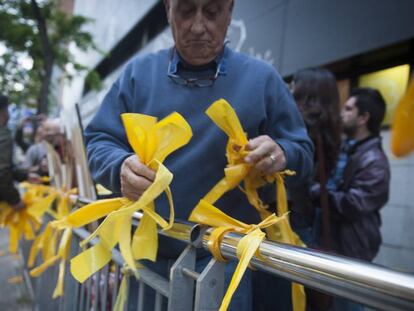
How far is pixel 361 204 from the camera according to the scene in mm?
2357

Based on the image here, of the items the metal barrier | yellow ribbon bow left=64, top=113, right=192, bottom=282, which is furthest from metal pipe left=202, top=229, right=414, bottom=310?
yellow ribbon bow left=64, top=113, right=192, bottom=282

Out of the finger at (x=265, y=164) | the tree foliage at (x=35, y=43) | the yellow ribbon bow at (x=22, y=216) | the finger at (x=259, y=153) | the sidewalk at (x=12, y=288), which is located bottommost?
the sidewalk at (x=12, y=288)

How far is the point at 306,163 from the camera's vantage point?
1.48 meters

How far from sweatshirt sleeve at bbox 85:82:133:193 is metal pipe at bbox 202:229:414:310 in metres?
0.62

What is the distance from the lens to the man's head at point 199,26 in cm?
142

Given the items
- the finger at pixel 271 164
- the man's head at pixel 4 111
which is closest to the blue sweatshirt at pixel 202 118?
the finger at pixel 271 164

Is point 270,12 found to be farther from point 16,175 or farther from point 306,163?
point 306,163

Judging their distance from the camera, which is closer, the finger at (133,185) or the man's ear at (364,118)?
the finger at (133,185)

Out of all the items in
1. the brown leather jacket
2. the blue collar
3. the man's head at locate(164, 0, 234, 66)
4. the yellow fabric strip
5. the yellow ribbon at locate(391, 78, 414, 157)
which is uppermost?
the man's head at locate(164, 0, 234, 66)

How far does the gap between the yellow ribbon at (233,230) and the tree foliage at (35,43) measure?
23.1 ft

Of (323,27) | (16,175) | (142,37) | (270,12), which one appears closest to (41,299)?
(16,175)

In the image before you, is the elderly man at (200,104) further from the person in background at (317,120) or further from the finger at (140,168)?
the person in background at (317,120)

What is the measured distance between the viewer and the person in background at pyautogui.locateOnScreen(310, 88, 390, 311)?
2383mm

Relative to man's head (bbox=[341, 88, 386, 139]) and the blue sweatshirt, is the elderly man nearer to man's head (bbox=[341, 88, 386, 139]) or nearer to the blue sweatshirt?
the blue sweatshirt
